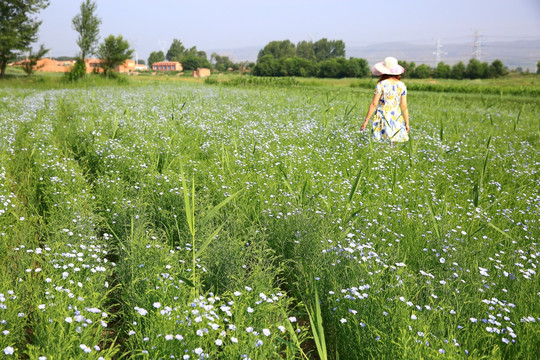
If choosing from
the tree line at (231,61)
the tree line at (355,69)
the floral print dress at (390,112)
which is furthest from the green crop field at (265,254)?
the tree line at (355,69)

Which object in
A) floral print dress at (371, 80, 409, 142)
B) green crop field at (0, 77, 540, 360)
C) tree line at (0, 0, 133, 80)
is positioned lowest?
green crop field at (0, 77, 540, 360)

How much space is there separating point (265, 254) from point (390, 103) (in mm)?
6056

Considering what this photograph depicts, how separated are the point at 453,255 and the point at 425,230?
0.85 metres

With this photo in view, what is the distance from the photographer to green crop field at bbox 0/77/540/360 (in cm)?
265

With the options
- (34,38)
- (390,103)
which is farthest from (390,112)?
(34,38)

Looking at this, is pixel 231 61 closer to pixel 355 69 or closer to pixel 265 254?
pixel 355 69

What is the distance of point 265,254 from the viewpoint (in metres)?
3.79

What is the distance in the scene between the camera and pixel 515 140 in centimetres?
1047

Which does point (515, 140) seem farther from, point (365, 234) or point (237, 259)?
point (237, 259)

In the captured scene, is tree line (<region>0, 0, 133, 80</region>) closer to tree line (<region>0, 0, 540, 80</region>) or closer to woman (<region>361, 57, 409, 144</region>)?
tree line (<region>0, 0, 540, 80</region>)

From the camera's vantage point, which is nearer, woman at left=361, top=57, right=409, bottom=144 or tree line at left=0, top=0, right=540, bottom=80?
woman at left=361, top=57, right=409, bottom=144

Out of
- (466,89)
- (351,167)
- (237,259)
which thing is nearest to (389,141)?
(351,167)

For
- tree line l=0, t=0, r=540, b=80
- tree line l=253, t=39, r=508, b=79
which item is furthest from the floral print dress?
tree line l=253, t=39, r=508, b=79

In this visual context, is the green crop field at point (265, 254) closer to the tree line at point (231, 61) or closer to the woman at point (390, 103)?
the woman at point (390, 103)
